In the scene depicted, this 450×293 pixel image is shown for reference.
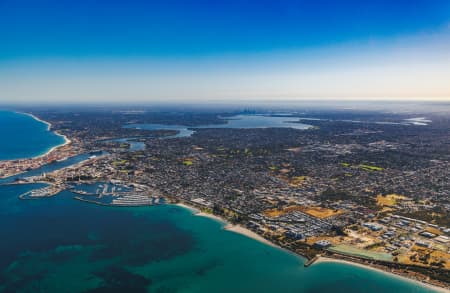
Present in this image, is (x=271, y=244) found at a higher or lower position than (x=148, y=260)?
higher

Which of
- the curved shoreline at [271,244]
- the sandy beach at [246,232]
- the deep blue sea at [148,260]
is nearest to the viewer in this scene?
the curved shoreline at [271,244]

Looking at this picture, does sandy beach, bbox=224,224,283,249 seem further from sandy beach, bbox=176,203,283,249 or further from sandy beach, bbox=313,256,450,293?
sandy beach, bbox=313,256,450,293

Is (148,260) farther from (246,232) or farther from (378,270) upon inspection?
(378,270)

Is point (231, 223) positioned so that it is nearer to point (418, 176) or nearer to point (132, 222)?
point (132, 222)

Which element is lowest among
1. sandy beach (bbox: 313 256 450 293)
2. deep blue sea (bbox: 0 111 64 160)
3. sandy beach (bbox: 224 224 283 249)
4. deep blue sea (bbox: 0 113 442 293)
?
deep blue sea (bbox: 0 113 442 293)

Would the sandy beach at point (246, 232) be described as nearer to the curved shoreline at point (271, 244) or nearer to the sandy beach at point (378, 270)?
the curved shoreline at point (271, 244)

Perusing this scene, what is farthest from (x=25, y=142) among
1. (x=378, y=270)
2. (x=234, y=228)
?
(x=378, y=270)

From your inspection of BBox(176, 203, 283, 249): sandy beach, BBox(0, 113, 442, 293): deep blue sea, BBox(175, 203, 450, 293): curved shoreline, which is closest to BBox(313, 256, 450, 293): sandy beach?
BBox(175, 203, 450, 293): curved shoreline

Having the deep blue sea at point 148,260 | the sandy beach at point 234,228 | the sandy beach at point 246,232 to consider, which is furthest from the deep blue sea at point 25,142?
the sandy beach at point 246,232

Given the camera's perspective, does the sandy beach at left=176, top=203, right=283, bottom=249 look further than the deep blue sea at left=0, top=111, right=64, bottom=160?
No
